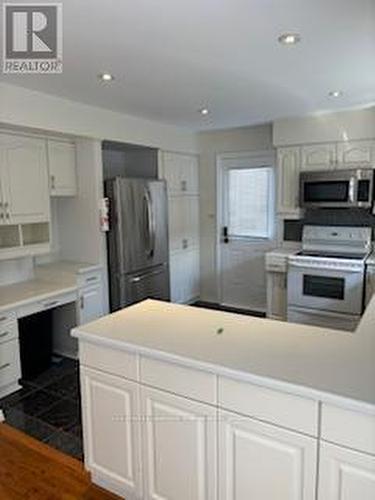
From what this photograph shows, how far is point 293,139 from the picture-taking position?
4.39 meters

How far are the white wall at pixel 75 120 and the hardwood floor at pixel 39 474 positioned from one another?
7.53 ft

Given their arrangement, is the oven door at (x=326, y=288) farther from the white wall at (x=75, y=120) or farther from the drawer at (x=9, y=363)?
the drawer at (x=9, y=363)

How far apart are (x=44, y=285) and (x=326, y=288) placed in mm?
2803

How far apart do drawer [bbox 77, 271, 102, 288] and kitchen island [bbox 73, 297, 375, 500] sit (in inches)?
66.1

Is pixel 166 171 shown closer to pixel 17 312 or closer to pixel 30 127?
pixel 30 127

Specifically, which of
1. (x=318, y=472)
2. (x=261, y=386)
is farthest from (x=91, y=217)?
(x=318, y=472)

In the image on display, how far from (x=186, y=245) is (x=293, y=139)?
199 cm

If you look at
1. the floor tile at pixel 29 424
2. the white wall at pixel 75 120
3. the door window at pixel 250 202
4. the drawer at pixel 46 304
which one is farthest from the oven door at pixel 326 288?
the floor tile at pixel 29 424

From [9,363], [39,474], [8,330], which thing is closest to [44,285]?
[8,330]

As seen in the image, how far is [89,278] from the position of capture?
3.82 metres

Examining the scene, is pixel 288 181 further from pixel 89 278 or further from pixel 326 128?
pixel 89 278

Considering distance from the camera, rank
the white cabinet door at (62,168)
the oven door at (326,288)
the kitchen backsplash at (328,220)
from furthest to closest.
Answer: the kitchen backsplash at (328,220) < the oven door at (326,288) < the white cabinet door at (62,168)

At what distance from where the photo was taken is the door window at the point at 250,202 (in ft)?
16.6

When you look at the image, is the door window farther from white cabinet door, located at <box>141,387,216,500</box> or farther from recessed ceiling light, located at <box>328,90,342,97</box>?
white cabinet door, located at <box>141,387,216,500</box>
